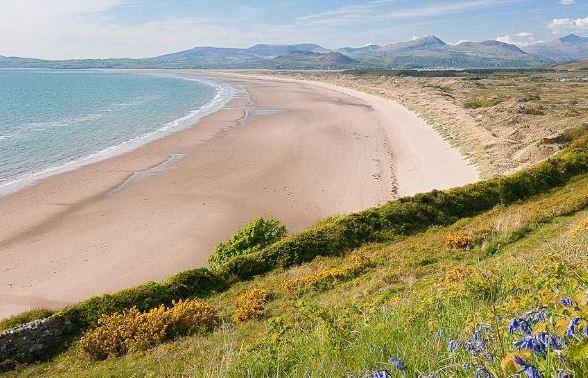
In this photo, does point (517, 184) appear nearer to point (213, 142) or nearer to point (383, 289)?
point (383, 289)

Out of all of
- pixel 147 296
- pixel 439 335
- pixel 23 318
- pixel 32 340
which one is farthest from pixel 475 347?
pixel 23 318

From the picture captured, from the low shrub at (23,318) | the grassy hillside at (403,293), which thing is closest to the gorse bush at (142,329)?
A: the grassy hillside at (403,293)

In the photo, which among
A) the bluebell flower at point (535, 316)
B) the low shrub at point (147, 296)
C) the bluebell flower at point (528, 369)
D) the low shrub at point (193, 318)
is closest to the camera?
the bluebell flower at point (528, 369)

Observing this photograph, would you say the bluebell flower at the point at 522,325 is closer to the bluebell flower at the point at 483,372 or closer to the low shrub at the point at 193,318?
the bluebell flower at the point at 483,372

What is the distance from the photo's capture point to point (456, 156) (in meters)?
38.0

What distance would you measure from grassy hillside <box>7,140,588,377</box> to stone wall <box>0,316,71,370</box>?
0.52m

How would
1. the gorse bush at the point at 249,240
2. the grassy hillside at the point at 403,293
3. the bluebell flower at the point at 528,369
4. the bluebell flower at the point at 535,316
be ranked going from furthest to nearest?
the gorse bush at the point at 249,240
the grassy hillside at the point at 403,293
the bluebell flower at the point at 535,316
the bluebell flower at the point at 528,369

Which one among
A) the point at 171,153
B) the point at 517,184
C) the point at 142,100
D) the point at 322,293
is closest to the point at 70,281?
the point at 322,293

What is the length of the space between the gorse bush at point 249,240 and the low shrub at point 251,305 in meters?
4.57

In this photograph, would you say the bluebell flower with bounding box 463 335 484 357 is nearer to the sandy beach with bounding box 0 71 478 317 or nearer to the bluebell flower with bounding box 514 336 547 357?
the bluebell flower with bounding box 514 336 547 357

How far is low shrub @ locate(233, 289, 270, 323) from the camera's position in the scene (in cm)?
1157

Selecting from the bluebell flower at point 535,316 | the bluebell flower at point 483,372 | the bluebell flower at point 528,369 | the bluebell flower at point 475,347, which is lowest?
the bluebell flower at point 475,347

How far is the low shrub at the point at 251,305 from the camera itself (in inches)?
456

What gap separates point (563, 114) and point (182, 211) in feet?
126
